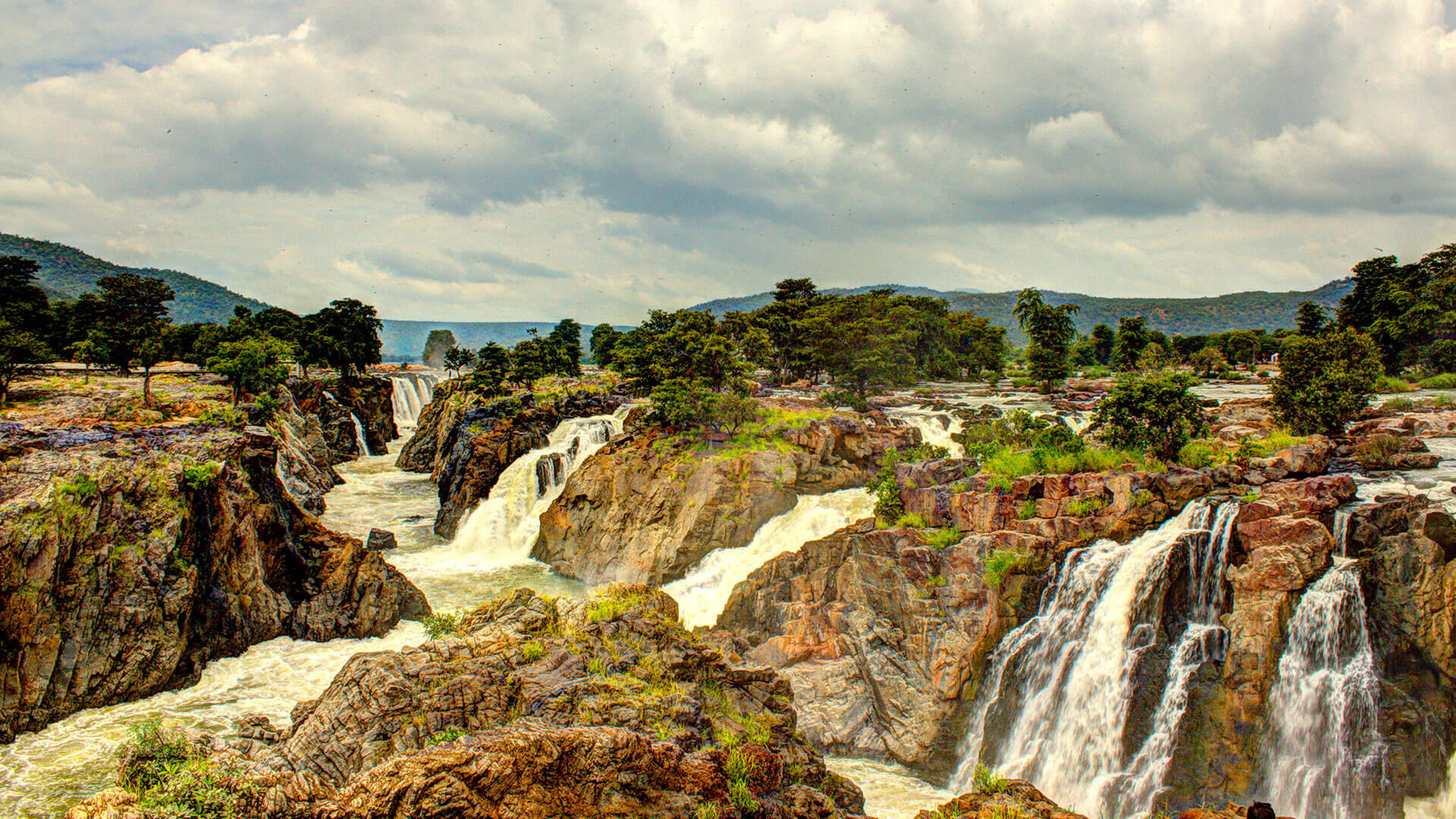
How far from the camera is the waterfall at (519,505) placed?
3662 cm

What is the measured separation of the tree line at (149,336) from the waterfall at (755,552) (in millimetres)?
29056

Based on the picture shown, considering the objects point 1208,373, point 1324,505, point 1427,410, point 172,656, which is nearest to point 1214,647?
point 1324,505

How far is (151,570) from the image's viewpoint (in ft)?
66.1

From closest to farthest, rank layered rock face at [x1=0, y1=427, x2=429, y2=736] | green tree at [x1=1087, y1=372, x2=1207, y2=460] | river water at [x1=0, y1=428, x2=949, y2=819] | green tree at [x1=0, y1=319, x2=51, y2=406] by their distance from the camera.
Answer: river water at [x1=0, y1=428, x2=949, y2=819], layered rock face at [x1=0, y1=427, x2=429, y2=736], green tree at [x1=1087, y1=372, x2=1207, y2=460], green tree at [x1=0, y1=319, x2=51, y2=406]

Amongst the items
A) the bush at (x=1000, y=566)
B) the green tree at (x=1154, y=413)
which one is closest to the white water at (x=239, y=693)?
the bush at (x=1000, y=566)

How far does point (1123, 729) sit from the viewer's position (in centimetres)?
1698

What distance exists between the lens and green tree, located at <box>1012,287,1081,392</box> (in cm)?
5997

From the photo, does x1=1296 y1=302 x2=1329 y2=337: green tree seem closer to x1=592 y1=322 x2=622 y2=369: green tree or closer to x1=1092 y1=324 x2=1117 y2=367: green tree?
x1=1092 y1=324 x2=1117 y2=367: green tree

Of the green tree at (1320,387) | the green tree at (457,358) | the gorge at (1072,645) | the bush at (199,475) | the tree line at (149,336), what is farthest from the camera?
the green tree at (457,358)

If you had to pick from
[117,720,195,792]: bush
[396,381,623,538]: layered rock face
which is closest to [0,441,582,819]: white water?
[396,381,623,538]: layered rock face

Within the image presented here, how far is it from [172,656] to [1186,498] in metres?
32.8

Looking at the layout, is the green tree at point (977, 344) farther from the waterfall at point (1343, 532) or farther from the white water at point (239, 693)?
the white water at point (239, 693)

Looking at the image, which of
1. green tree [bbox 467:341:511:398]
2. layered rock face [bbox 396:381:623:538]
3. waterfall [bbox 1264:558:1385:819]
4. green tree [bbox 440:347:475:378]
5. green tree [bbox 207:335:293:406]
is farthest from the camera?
green tree [bbox 440:347:475:378]

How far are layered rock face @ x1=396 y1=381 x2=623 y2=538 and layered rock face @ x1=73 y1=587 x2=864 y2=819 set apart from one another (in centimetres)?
2408
